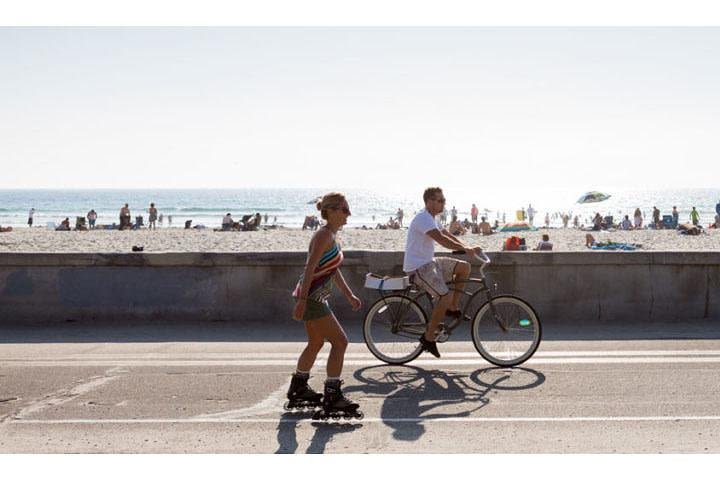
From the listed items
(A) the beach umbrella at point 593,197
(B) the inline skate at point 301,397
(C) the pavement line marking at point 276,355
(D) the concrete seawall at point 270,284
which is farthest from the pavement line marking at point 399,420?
(A) the beach umbrella at point 593,197

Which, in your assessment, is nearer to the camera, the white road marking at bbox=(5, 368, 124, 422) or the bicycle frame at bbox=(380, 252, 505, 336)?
the white road marking at bbox=(5, 368, 124, 422)

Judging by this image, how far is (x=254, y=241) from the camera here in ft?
164

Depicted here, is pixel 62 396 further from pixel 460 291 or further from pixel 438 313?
pixel 460 291

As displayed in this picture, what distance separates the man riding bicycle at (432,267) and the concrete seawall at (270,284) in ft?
9.08

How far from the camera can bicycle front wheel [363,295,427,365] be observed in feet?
27.9

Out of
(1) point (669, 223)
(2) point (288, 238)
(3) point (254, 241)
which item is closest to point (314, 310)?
(3) point (254, 241)

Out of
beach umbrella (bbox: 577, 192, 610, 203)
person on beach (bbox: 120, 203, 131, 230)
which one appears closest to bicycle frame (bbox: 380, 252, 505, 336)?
person on beach (bbox: 120, 203, 131, 230)

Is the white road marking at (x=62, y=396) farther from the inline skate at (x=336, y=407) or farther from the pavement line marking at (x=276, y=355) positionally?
the inline skate at (x=336, y=407)

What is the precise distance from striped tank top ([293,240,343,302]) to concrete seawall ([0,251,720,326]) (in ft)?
15.1

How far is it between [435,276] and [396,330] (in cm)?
61

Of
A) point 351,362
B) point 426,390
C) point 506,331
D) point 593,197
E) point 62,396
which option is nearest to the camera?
point 62,396

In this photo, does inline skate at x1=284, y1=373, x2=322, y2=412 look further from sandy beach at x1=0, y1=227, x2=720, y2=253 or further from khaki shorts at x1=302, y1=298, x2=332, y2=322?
sandy beach at x1=0, y1=227, x2=720, y2=253

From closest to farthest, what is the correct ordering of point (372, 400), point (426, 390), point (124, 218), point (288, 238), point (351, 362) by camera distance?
point (372, 400), point (426, 390), point (351, 362), point (288, 238), point (124, 218)

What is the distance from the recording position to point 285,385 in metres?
7.55
